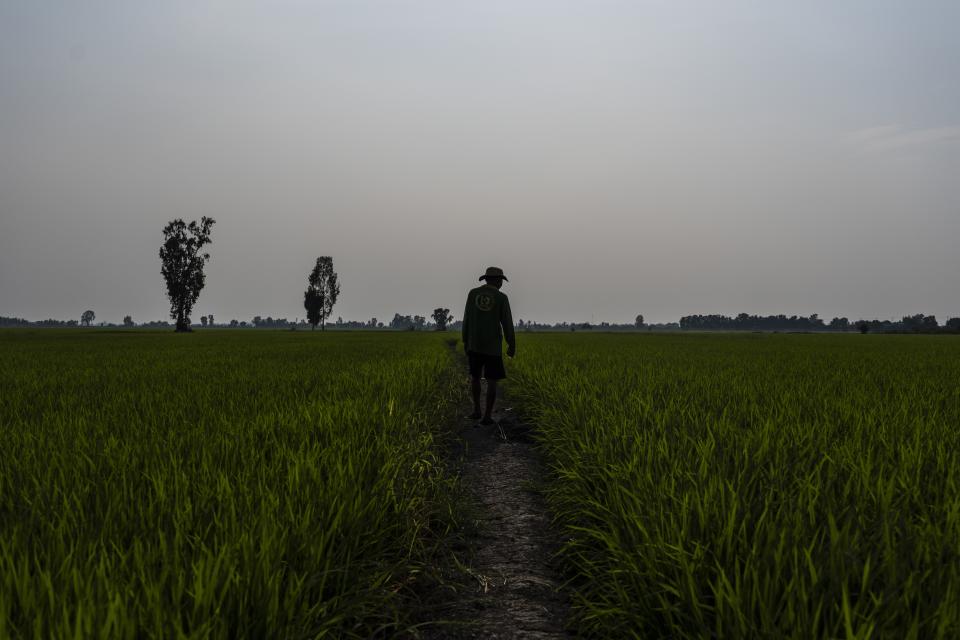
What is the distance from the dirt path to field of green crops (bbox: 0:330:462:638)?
0.31 meters

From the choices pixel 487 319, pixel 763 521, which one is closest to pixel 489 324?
pixel 487 319

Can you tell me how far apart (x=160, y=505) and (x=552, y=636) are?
2.07 metres

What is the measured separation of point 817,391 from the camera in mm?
7148

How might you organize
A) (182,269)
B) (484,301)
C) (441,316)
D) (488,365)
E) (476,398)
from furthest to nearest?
(441,316), (182,269), (476,398), (488,365), (484,301)

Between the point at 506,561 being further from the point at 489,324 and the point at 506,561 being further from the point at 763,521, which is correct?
the point at 489,324

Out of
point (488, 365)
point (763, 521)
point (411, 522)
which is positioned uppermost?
point (488, 365)

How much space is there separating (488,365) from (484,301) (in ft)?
3.39

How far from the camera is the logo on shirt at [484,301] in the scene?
7.78 m

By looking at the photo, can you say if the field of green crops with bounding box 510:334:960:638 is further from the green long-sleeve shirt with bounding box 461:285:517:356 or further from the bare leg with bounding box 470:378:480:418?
the bare leg with bounding box 470:378:480:418

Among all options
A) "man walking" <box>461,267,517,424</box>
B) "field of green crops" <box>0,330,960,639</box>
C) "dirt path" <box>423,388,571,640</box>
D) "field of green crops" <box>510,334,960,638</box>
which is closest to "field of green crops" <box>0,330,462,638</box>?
"field of green crops" <box>0,330,960,639</box>

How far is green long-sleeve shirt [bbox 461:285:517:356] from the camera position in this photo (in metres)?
7.75

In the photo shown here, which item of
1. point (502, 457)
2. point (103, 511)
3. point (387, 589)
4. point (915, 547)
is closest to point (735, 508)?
point (915, 547)

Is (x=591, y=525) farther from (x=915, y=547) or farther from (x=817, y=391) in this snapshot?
(x=817, y=391)

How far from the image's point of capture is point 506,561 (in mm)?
3297
